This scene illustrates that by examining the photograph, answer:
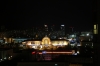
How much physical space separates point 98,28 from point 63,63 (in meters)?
3.03

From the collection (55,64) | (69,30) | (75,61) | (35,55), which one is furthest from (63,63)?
(69,30)

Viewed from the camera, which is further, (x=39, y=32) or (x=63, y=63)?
(x=39, y=32)

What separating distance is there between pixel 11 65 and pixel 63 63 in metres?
2.91

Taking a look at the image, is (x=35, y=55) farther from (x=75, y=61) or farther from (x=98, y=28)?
(x=98, y=28)

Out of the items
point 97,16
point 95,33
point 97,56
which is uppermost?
point 97,16

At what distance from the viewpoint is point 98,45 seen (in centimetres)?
235

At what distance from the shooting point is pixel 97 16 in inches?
92.9

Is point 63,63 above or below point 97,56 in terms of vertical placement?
below

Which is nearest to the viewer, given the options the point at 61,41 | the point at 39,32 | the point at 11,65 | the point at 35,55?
the point at 11,65

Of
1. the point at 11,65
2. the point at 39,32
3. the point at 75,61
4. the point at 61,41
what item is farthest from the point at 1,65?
the point at 39,32

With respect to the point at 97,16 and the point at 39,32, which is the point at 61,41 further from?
the point at 97,16

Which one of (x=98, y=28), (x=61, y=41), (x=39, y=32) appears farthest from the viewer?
(x=39, y=32)

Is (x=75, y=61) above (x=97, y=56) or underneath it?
underneath

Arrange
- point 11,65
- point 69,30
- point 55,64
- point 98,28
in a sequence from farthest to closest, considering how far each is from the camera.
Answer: point 69,30
point 11,65
point 55,64
point 98,28
